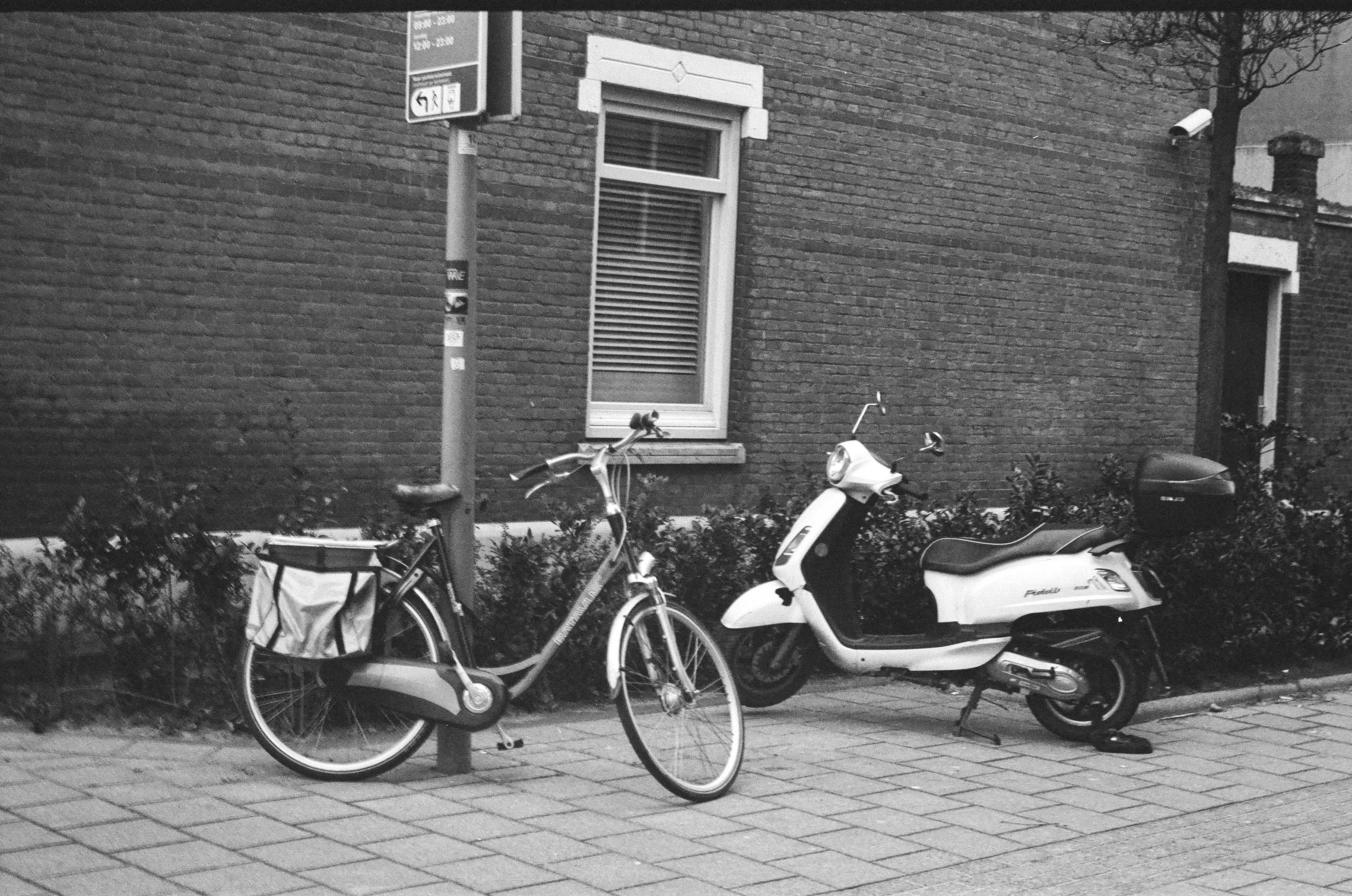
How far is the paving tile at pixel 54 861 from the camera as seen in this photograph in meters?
4.37

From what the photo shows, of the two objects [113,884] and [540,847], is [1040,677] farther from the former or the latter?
[113,884]

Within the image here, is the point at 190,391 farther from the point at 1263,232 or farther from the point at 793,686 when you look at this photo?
the point at 1263,232

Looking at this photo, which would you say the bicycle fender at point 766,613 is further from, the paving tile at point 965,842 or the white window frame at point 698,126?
the white window frame at point 698,126

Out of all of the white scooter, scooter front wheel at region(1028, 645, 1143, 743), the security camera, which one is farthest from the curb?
the security camera

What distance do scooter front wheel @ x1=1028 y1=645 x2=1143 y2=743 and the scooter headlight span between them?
1292mm

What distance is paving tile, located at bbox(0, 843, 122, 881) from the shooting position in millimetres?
4367

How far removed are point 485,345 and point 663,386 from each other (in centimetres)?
166

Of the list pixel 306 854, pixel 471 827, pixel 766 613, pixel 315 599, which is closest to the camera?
pixel 306 854

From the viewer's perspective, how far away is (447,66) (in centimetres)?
568

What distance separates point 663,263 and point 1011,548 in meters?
4.67

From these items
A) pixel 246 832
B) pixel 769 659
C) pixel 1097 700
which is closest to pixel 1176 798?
pixel 1097 700

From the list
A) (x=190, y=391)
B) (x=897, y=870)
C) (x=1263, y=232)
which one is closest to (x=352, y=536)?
(x=190, y=391)

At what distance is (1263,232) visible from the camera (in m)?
15.8

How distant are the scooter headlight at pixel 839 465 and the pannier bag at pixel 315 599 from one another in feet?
7.80
